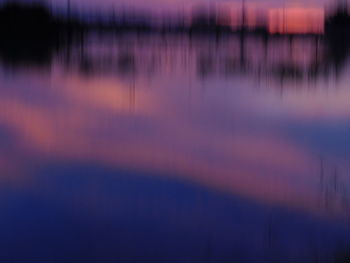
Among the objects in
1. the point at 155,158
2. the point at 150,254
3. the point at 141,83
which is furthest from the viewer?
the point at 141,83

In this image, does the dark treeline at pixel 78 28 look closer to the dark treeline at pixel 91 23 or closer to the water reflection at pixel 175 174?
the dark treeline at pixel 91 23

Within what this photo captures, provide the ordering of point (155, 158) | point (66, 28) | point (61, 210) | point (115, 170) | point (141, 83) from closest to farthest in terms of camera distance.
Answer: point (61, 210), point (115, 170), point (155, 158), point (141, 83), point (66, 28)

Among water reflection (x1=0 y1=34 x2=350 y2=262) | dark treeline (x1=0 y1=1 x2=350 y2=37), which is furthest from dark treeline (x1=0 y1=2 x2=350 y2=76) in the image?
water reflection (x1=0 y1=34 x2=350 y2=262)

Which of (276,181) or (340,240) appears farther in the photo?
(276,181)

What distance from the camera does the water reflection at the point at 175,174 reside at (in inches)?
197

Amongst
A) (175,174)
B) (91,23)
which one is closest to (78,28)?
(91,23)

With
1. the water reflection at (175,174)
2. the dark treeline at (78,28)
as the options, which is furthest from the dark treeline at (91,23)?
the water reflection at (175,174)

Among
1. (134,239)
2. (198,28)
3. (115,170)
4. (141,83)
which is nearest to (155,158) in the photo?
(115,170)

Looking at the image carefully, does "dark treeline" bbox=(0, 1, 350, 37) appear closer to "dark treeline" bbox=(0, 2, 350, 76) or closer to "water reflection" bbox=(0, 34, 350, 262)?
"dark treeline" bbox=(0, 2, 350, 76)

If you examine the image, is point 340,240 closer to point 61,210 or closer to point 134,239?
point 134,239

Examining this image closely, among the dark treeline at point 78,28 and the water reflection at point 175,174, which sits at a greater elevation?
the dark treeline at point 78,28

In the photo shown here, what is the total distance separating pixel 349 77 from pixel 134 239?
42.0 ft

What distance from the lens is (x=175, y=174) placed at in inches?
281

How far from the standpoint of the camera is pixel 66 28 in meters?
41.5
